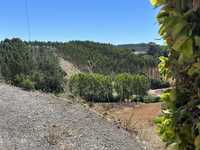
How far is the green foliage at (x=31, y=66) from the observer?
1873cm

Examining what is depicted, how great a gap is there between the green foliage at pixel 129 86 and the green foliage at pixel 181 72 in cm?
1826

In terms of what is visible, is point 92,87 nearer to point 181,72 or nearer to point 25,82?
point 25,82

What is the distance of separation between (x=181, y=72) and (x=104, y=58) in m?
34.2

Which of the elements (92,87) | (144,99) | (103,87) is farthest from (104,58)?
(92,87)

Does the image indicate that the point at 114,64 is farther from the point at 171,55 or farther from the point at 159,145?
the point at 171,55

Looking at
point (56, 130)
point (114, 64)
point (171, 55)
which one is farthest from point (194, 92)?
point (114, 64)

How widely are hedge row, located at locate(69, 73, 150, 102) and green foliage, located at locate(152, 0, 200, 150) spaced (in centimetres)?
1596

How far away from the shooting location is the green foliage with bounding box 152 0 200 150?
115 inches

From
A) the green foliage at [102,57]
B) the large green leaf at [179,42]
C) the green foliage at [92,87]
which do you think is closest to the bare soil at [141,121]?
the green foliage at [92,87]

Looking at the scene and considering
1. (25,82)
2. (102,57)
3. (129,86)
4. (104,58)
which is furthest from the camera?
(102,57)

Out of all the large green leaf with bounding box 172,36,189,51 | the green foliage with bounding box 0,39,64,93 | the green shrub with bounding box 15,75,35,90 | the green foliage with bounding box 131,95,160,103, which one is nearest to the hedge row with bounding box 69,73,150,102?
the green foliage with bounding box 131,95,160,103

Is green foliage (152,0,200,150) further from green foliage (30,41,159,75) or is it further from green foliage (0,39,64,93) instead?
green foliage (30,41,159,75)

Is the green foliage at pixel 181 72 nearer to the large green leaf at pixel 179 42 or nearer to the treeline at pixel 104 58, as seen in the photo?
the large green leaf at pixel 179 42

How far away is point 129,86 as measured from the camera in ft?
76.6
